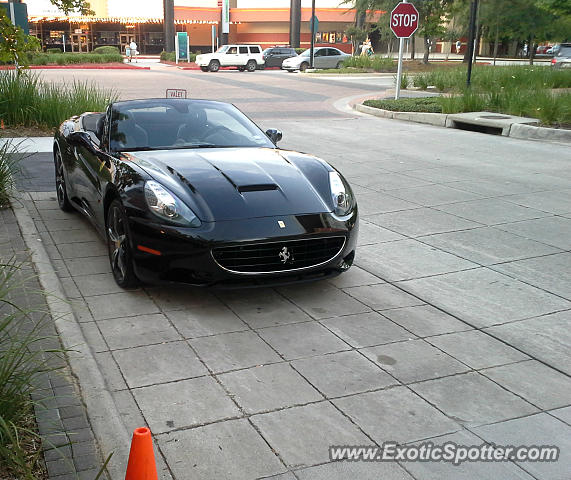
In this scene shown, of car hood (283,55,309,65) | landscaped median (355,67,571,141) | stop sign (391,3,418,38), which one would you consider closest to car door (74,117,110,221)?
landscaped median (355,67,571,141)

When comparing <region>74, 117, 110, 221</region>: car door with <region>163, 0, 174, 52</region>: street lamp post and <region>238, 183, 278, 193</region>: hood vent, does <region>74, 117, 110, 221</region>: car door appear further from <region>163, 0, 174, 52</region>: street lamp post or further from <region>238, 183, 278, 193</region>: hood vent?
<region>163, 0, 174, 52</region>: street lamp post

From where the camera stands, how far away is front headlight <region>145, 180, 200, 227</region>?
512cm

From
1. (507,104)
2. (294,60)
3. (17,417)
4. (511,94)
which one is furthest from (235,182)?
(294,60)

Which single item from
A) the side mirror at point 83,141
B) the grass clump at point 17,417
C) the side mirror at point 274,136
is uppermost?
the side mirror at point 274,136

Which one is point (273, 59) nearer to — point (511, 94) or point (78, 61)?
point (78, 61)

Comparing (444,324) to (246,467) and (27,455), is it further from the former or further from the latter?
(27,455)

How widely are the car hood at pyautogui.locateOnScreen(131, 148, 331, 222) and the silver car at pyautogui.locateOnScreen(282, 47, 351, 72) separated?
122ft

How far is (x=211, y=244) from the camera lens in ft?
16.4

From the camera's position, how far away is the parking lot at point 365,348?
11.7ft

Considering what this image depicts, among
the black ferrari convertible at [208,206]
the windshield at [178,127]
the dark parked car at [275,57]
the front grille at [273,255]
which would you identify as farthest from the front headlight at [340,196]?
the dark parked car at [275,57]

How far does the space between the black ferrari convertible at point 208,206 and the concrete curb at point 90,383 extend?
58 centimetres

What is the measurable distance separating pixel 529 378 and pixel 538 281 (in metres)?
1.85

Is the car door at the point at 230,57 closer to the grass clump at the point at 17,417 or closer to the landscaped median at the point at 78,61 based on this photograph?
the landscaped median at the point at 78,61

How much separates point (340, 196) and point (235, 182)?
2.84ft
